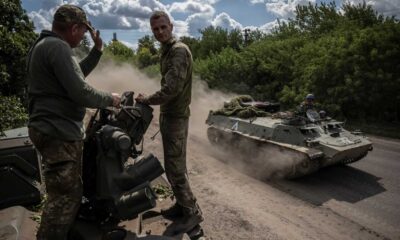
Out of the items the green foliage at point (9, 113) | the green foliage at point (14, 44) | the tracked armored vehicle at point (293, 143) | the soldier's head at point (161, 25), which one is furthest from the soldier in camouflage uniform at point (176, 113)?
the tracked armored vehicle at point (293, 143)

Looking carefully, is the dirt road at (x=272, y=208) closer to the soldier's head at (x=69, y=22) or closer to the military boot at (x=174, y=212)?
the military boot at (x=174, y=212)

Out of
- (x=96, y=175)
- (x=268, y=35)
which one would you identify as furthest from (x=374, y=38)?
(x=96, y=175)

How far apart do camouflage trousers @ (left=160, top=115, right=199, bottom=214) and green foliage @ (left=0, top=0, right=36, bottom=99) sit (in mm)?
2778

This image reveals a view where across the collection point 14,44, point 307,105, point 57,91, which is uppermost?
point 14,44

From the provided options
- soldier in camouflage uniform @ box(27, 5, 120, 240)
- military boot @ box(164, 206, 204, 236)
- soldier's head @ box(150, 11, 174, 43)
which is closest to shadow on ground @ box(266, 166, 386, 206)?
military boot @ box(164, 206, 204, 236)

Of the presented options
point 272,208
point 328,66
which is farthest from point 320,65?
point 272,208

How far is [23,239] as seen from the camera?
3221 millimetres

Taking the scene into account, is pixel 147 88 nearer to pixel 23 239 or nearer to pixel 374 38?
pixel 374 38

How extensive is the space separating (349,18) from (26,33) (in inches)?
691

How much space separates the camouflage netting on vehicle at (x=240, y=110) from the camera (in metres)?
10.1

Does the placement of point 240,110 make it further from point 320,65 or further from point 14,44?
point 320,65

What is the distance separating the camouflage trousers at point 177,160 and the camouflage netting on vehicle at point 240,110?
20.3 ft

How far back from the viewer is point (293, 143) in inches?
325

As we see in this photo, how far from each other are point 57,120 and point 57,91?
22cm
